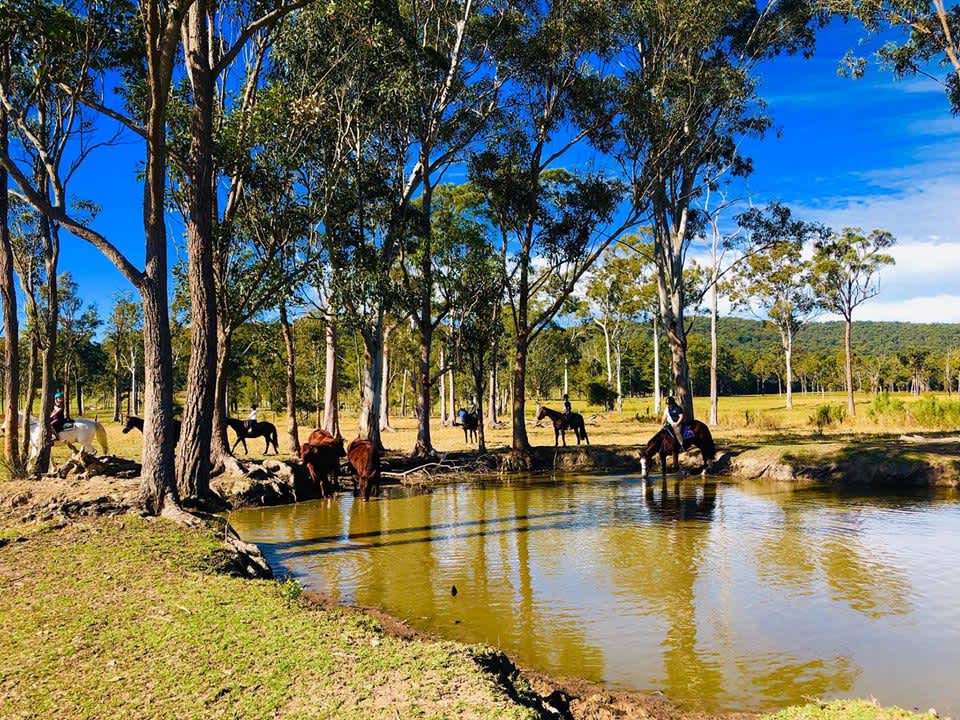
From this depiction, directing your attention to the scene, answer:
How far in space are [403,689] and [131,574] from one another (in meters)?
3.77

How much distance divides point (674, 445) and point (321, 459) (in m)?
9.61

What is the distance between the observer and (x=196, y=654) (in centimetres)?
487

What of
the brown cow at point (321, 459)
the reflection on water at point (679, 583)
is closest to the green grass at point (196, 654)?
the reflection on water at point (679, 583)

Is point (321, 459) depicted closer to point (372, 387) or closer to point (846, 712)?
point (372, 387)

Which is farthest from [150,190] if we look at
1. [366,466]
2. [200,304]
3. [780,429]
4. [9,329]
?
[780,429]

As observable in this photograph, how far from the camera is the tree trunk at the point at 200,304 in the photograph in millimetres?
10453

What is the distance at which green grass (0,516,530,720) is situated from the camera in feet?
13.6

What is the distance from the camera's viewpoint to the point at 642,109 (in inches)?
885

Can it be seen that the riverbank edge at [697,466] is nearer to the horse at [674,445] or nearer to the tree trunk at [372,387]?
the horse at [674,445]

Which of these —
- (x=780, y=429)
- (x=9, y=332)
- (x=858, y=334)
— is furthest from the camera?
(x=858, y=334)

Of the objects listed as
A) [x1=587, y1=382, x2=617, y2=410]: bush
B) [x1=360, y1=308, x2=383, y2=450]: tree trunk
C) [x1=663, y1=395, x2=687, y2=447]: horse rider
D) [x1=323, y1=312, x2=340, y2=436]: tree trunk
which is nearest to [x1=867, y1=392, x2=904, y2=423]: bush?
[x1=663, y1=395, x2=687, y2=447]: horse rider

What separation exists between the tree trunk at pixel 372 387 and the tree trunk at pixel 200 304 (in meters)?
9.57

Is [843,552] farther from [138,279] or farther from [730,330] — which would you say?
[730,330]

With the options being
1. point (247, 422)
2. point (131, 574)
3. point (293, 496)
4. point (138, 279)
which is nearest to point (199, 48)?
point (138, 279)
